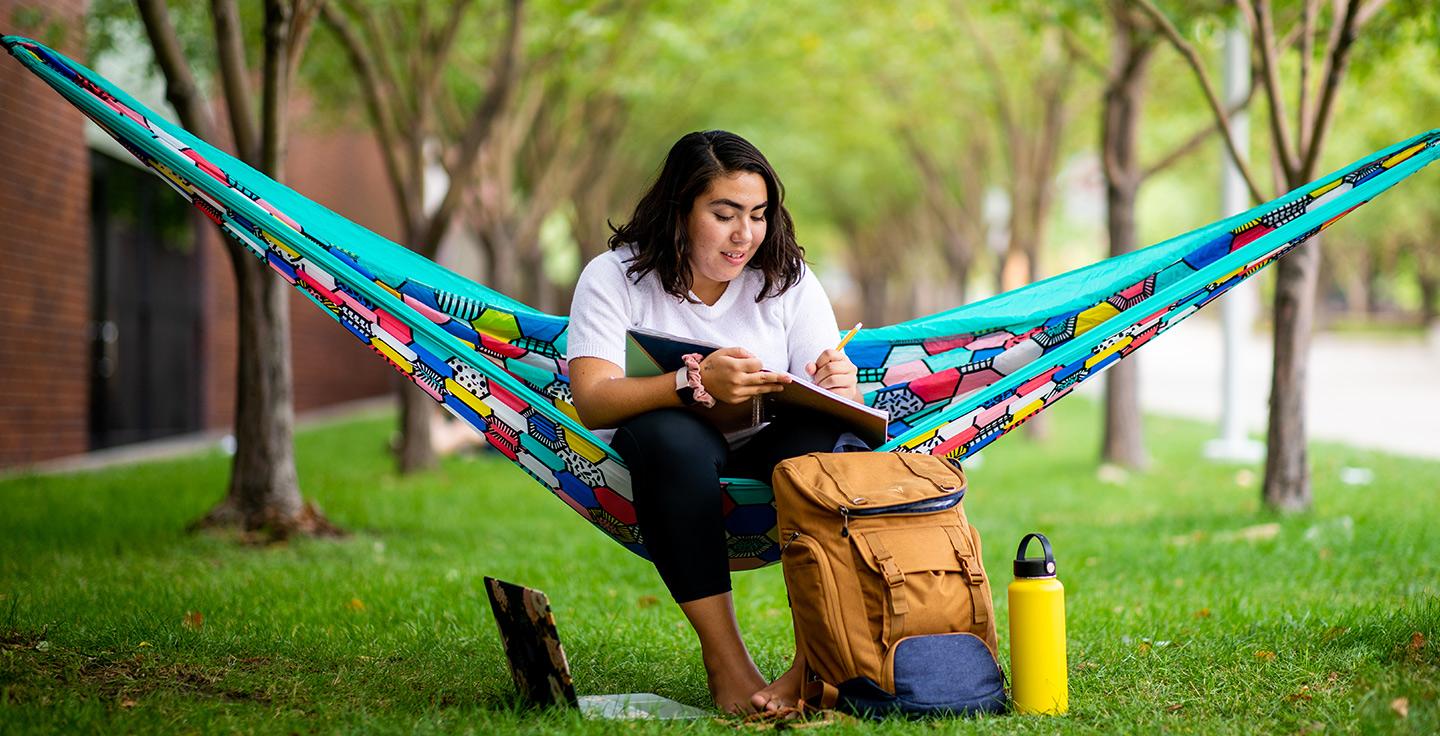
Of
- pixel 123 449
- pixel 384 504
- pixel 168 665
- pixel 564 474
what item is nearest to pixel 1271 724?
pixel 564 474

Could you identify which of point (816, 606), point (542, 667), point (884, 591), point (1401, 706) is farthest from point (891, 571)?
point (1401, 706)

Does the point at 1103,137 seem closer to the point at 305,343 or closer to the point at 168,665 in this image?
the point at 168,665

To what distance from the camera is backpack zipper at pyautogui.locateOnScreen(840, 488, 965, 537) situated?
9.00 ft

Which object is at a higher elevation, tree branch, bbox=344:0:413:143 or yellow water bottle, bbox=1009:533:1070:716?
tree branch, bbox=344:0:413:143

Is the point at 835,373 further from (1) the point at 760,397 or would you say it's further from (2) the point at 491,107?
(2) the point at 491,107

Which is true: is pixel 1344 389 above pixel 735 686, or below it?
above

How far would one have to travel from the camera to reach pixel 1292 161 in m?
5.84

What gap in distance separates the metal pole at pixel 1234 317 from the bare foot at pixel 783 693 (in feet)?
23.6

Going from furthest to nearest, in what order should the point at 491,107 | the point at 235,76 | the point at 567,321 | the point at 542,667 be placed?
1. the point at 491,107
2. the point at 235,76
3. the point at 567,321
4. the point at 542,667

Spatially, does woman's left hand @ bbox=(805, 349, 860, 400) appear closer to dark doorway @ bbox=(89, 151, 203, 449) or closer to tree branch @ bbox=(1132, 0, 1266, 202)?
tree branch @ bbox=(1132, 0, 1266, 202)

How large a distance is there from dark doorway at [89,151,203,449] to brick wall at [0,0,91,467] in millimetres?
953

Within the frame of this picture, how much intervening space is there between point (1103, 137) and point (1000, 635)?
5.41m

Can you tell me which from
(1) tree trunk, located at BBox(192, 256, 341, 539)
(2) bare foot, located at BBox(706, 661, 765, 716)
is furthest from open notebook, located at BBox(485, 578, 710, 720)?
(1) tree trunk, located at BBox(192, 256, 341, 539)

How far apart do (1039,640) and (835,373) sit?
725 mm
